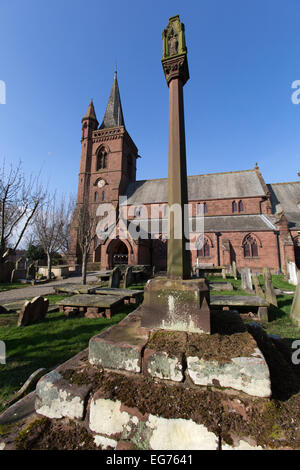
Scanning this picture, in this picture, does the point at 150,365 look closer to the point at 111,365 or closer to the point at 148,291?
the point at 111,365

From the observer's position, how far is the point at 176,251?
9.11 ft

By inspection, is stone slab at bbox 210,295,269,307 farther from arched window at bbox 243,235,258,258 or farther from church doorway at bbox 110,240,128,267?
arched window at bbox 243,235,258,258

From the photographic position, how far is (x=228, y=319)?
107 inches

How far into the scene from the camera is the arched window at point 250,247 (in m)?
22.3

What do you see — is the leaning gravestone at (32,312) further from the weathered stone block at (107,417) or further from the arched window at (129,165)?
the arched window at (129,165)

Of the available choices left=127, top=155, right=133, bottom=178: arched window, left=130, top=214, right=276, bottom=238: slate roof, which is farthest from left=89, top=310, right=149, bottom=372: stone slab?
left=127, top=155, right=133, bottom=178: arched window

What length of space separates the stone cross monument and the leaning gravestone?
489 cm

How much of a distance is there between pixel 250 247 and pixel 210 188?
11.4 meters

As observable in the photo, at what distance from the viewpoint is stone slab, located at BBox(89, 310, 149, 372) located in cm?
197

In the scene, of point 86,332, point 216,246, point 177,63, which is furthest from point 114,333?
point 216,246

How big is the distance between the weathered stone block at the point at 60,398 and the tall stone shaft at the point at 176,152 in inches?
60.8

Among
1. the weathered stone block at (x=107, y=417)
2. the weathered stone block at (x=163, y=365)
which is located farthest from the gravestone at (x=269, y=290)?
the weathered stone block at (x=107, y=417)

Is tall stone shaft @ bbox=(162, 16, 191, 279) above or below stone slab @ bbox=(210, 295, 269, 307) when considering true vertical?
above
